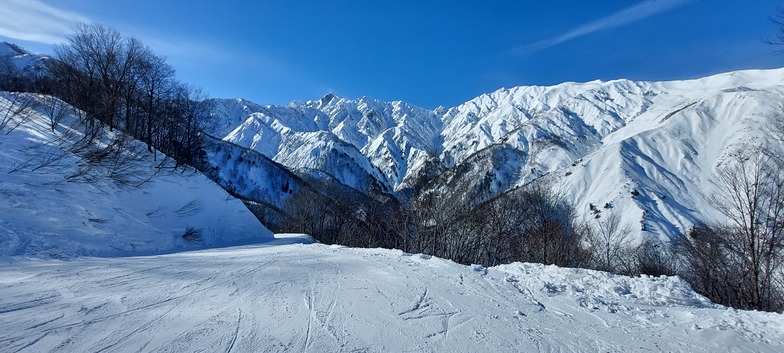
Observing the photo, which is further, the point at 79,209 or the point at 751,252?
the point at 751,252

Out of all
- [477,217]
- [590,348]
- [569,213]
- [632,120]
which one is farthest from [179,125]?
[632,120]

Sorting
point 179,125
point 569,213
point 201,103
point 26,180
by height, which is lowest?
point 569,213

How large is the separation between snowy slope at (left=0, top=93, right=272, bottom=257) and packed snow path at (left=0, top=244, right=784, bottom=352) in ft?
7.74

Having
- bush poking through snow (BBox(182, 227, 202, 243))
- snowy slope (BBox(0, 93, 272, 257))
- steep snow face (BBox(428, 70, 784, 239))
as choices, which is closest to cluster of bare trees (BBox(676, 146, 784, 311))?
snowy slope (BBox(0, 93, 272, 257))

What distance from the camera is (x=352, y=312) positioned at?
17.4ft

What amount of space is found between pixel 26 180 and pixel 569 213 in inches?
2953

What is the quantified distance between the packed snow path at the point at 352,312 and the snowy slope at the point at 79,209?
2.36 m

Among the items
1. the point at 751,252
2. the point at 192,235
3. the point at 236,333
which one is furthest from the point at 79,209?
the point at 751,252

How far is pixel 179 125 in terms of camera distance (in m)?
29.6

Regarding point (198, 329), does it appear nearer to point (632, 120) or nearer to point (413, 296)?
point (413, 296)

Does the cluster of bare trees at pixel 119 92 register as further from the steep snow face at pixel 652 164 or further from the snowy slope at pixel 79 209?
the steep snow face at pixel 652 164

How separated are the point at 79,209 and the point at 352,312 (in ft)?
38.3

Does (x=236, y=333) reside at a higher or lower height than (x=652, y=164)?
lower

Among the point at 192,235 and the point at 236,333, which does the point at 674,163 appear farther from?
the point at 236,333
